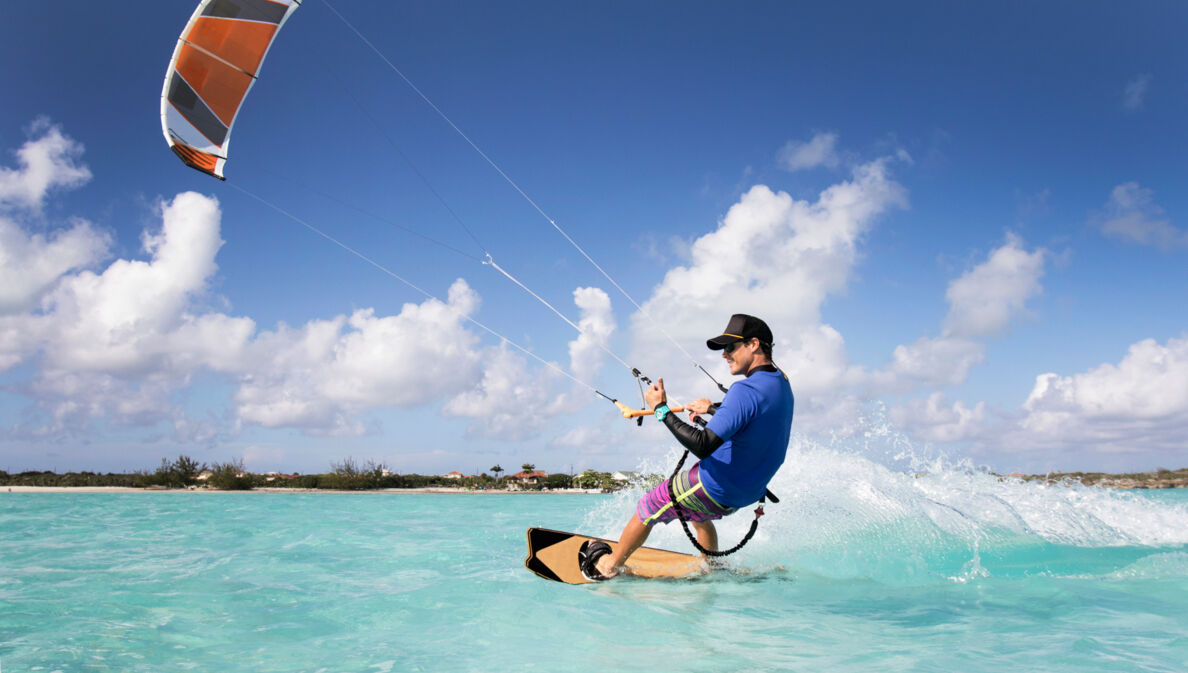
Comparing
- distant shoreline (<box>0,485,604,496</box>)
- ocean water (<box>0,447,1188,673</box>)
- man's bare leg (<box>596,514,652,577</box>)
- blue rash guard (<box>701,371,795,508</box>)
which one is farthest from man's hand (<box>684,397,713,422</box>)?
distant shoreline (<box>0,485,604,496</box>)

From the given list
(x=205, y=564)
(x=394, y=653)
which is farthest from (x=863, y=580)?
(x=205, y=564)

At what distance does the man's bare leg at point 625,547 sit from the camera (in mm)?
5082

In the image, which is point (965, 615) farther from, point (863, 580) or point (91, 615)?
point (91, 615)

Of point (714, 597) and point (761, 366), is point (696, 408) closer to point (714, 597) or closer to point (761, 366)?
point (761, 366)

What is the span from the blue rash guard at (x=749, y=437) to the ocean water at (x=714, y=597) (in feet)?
2.91

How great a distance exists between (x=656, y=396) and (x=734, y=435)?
2.11 feet

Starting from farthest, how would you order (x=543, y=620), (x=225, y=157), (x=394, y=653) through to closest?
1. (x=225, y=157)
2. (x=543, y=620)
3. (x=394, y=653)

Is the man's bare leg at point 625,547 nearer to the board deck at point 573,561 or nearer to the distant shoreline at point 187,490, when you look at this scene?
the board deck at point 573,561

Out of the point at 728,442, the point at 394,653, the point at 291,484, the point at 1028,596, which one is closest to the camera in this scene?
the point at 394,653

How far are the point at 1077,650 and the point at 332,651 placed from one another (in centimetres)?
431

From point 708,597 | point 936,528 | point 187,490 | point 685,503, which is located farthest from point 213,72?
point 187,490

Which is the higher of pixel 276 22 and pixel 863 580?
pixel 276 22

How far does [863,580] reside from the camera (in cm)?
577

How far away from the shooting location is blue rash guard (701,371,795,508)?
4.32 metres
